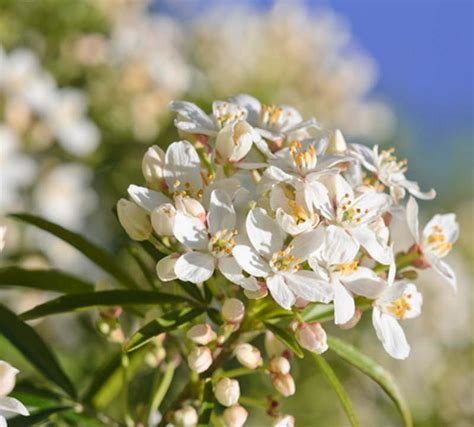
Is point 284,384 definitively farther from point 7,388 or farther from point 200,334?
point 7,388

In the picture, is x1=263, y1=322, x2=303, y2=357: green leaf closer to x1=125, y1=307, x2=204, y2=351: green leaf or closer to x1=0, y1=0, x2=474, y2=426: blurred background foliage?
x1=125, y1=307, x2=204, y2=351: green leaf

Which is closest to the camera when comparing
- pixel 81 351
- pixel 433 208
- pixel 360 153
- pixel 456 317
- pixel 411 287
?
pixel 411 287

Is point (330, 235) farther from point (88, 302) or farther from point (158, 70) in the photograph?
point (158, 70)

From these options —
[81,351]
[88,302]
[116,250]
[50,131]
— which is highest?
[50,131]

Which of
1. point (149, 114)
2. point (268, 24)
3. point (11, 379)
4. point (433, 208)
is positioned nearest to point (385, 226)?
point (11, 379)

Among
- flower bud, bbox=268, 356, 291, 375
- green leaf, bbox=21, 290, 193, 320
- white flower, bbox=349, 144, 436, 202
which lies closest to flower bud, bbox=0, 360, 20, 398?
green leaf, bbox=21, 290, 193, 320

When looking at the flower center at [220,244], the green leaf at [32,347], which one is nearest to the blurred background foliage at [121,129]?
the green leaf at [32,347]

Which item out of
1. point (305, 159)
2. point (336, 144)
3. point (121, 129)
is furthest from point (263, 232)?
point (121, 129)
